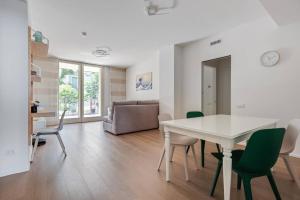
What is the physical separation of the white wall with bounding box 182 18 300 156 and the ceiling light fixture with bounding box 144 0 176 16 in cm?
174

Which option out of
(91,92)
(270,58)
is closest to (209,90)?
(270,58)

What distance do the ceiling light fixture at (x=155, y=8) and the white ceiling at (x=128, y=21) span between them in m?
0.10

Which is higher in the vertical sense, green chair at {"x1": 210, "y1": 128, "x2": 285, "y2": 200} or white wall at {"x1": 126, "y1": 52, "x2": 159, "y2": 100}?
white wall at {"x1": 126, "y1": 52, "x2": 159, "y2": 100}

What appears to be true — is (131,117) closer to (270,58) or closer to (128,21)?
(128,21)

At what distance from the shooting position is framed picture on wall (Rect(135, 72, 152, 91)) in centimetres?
611

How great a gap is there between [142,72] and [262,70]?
4363mm

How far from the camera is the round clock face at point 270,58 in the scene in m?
2.82

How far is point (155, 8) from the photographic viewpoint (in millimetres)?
2625

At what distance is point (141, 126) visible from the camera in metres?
4.61

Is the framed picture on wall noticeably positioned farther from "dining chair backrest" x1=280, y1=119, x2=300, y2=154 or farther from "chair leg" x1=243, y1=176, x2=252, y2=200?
"chair leg" x1=243, y1=176, x2=252, y2=200

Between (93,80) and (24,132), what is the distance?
16.1 feet

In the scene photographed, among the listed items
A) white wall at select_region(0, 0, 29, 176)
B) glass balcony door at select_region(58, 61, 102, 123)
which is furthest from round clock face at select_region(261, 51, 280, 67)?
glass balcony door at select_region(58, 61, 102, 123)

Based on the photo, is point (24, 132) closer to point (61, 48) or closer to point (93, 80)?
point (61, 48)

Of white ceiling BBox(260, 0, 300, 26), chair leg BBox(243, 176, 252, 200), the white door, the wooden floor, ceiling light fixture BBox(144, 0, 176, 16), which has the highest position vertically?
ceiling light fixture BBox(144, 0, 176, 16)
